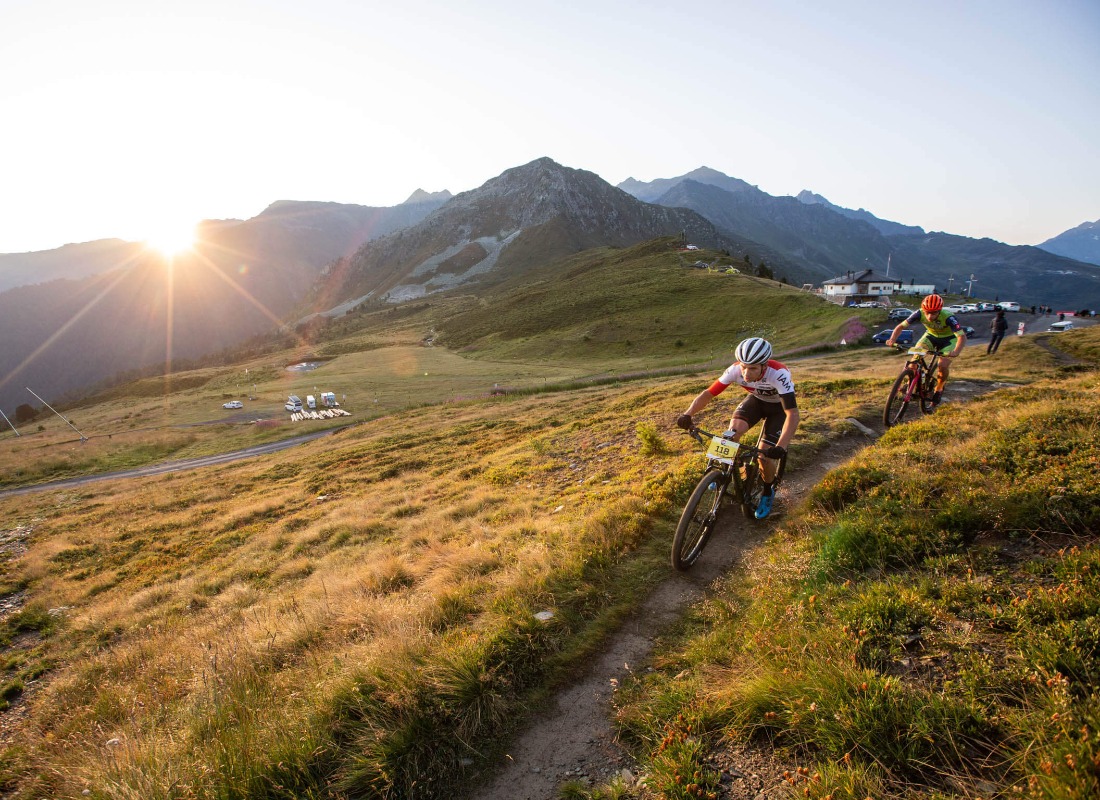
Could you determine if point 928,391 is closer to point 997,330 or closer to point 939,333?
point 939,333

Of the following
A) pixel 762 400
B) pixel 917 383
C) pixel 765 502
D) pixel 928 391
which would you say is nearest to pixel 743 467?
pixel 765 502

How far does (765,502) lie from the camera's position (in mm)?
8047

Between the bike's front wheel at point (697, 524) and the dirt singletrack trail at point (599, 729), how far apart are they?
0.69 feet

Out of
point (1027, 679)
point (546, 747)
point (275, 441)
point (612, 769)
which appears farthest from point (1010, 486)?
point (275, 441)

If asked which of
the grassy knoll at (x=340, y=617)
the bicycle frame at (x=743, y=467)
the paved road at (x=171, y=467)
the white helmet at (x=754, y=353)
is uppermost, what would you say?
the white helmet at (x=754, y=353)

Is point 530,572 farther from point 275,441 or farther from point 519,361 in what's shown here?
point 519,361

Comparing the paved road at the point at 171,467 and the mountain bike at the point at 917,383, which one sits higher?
the mountain bike at the point at 917,383

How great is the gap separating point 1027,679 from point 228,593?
534 inches

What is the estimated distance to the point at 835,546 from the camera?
18.7 ft

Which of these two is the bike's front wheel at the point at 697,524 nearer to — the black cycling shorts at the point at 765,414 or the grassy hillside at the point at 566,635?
the grassy hillside at the point at 566,635

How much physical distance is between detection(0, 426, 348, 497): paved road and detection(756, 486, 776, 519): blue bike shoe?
39609 mm

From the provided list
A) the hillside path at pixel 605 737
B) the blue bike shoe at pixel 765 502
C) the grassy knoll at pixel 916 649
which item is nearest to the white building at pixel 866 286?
the blue bike shoe at pixel 765 502

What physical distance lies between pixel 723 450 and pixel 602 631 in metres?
3.28

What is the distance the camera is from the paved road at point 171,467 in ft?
119
